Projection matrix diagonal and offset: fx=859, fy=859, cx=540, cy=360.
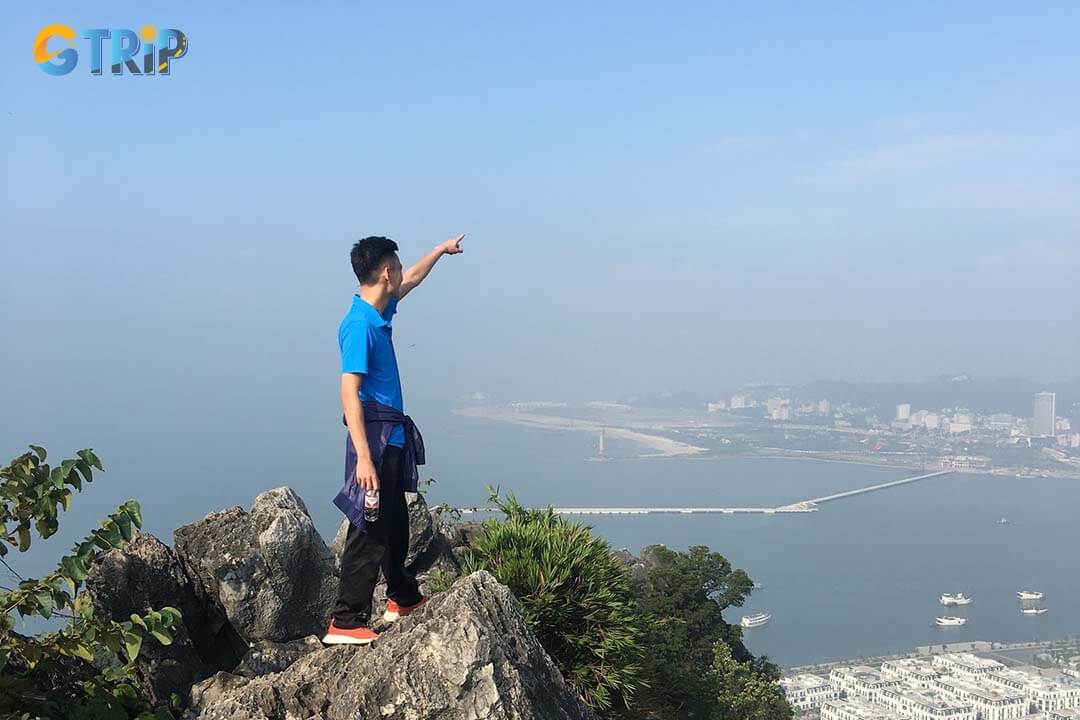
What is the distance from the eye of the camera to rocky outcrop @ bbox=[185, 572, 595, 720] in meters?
3.19

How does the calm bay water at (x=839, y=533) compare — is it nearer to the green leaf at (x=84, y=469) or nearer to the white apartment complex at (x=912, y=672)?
the white apartment complex at (x=912, y=672)


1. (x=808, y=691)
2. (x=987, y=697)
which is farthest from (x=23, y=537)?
(x=987, y=697)

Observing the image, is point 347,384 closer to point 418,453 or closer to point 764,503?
point 418,453

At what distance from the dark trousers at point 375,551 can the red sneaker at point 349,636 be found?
2 cm

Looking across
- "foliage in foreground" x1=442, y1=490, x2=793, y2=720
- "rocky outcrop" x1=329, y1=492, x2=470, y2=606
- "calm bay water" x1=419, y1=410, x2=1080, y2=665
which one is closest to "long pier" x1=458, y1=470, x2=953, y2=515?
"calm bay water" x1=419, y1=410, x2=1080, y2=665

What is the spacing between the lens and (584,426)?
114 metres

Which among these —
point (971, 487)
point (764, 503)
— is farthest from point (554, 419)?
point (971, 487)


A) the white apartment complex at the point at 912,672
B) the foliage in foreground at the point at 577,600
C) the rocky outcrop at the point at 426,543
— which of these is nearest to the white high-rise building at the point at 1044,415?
the white apartment complex at the point at 912,672

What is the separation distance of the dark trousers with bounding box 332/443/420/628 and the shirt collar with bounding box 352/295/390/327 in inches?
24.8

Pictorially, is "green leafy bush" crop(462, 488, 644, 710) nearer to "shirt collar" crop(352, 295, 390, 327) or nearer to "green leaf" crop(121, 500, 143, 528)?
"shirt collar" crop(352, 295, 390, 327)

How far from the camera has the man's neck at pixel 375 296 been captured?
14.3ft

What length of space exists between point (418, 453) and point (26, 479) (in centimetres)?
175

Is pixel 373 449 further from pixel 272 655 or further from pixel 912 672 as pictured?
pixel 912 672

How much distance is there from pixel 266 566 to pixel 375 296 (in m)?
2.21
